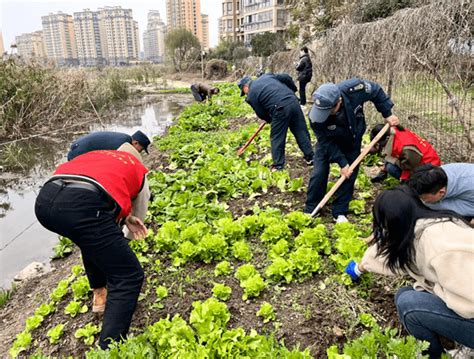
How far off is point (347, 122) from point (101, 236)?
2.85m

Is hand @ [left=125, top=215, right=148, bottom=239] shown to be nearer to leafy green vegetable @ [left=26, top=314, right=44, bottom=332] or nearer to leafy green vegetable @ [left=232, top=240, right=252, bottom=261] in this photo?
leafy green vegetable @ [left=232, top=240, right=252, bottom=261]

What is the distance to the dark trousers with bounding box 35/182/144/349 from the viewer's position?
2.41 m

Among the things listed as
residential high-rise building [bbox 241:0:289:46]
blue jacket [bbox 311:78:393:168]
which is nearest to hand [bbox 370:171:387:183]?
blue jacket [bbox 311:78:393:168]

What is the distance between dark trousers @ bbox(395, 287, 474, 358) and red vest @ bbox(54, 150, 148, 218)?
199 centimetres

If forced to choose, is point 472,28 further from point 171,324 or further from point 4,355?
point 4,355

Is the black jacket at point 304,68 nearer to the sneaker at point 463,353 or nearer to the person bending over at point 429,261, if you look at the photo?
the person bending over at point 429,261

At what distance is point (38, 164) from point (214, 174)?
6362mm

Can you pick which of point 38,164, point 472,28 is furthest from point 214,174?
point 38,164

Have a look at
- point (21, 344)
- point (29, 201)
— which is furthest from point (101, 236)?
point (29, 201)

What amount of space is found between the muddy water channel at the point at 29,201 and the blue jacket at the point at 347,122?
4215mm

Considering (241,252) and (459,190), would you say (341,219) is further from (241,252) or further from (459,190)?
(459,190)

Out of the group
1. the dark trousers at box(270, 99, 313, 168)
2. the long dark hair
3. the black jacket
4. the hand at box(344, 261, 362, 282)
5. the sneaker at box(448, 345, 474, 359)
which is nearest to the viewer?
the long dark hair

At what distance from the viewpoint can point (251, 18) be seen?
63594 millimetres

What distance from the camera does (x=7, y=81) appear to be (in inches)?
439
